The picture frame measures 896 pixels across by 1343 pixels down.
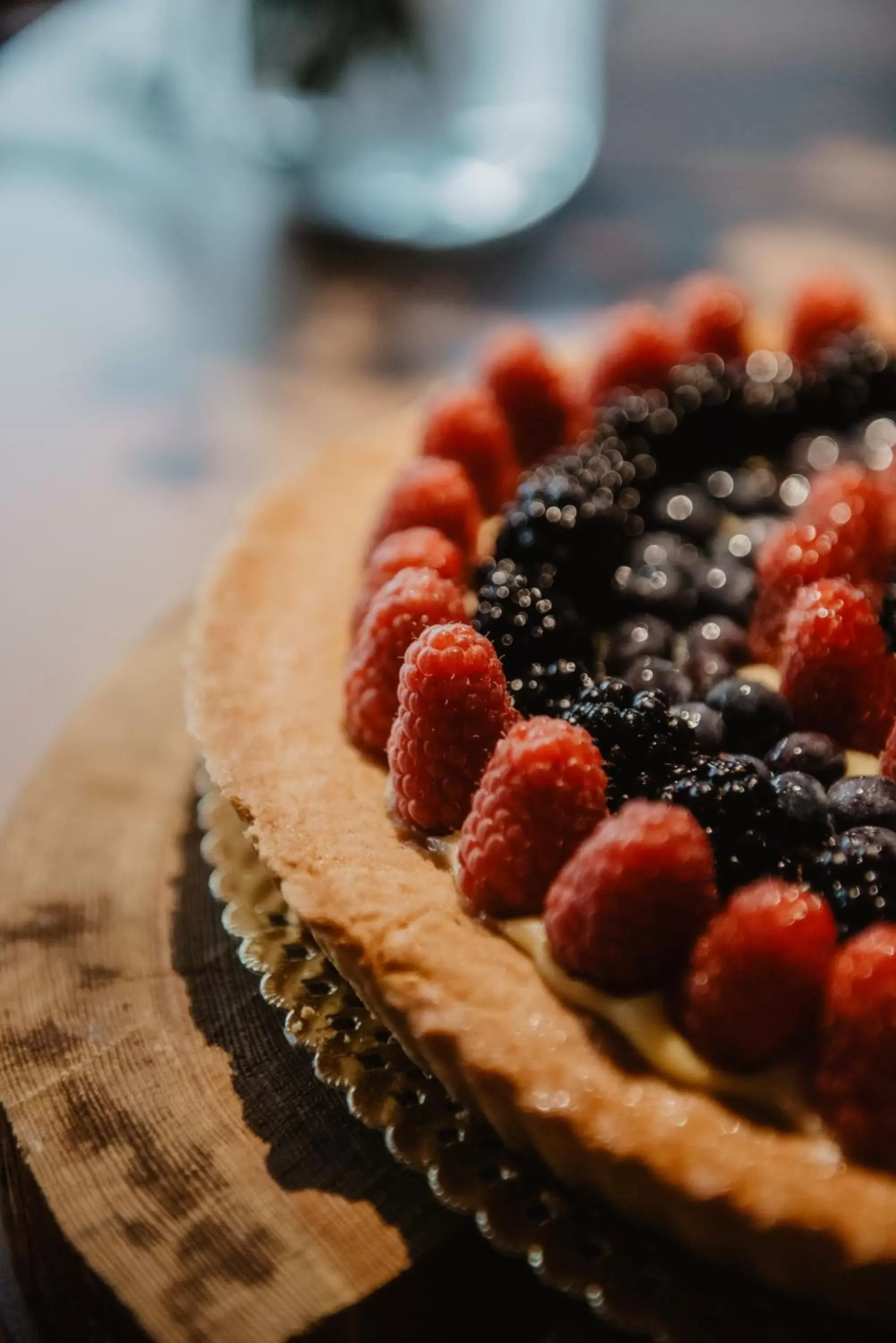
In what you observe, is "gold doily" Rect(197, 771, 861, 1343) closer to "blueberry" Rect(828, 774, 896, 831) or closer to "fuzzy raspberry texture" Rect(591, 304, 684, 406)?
"blueberry" Rect(828, 774, 896, 831)

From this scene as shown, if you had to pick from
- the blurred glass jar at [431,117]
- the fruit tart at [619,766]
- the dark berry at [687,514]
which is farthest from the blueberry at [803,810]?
the blurred glass jar at [431,117]

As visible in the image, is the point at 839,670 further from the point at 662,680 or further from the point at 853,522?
the point at 853,522

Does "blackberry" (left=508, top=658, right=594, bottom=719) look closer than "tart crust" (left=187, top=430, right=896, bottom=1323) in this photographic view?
No

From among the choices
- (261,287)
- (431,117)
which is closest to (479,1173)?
(261,287)

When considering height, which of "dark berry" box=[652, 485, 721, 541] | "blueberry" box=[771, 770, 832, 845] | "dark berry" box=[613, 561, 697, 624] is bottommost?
"blueberry" box=[771, 770, 832, 845]

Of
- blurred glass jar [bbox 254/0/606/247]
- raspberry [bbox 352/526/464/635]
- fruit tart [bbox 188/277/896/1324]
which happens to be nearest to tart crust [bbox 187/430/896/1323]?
fruit tart [bbox 188/277/896/1324]

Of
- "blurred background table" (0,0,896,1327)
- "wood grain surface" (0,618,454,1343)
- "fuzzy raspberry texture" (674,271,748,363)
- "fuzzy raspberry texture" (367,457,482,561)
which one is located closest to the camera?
"wood grain surface" (0,618,454,1343)
